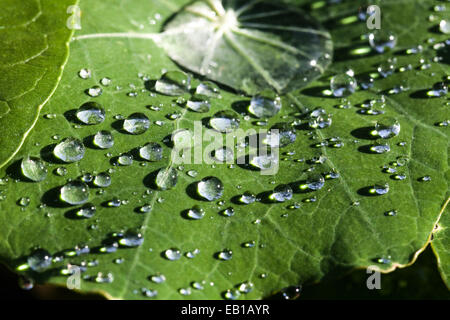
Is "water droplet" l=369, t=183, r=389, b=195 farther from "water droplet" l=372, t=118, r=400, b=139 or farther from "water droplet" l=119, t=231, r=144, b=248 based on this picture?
"water droplet" l=119, t=231, r=144, b=248

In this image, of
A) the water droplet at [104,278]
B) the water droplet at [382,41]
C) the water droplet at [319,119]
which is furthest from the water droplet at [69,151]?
the water droplet at [382,41]

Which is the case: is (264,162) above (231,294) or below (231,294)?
above

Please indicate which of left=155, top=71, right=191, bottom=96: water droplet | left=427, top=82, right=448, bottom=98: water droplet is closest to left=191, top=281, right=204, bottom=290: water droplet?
left=155, top=71, right=191, bottom=96: water droplet

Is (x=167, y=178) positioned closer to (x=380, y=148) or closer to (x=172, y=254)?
(x=172, y=254)

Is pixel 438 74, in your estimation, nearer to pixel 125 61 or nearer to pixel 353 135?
pixel 353 135

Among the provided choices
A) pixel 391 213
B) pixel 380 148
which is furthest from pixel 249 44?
pixel 391 213
